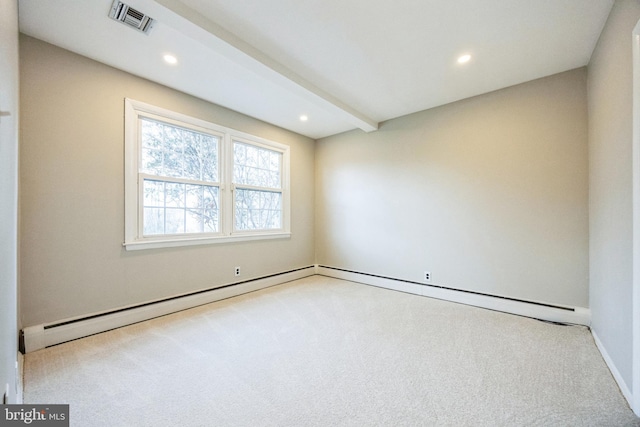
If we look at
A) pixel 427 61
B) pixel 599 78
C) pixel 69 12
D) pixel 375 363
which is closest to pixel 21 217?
pixel 69 12

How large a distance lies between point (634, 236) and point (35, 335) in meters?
4.39

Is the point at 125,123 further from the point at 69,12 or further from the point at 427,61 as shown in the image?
the point at 427,61

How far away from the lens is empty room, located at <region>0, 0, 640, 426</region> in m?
1.56

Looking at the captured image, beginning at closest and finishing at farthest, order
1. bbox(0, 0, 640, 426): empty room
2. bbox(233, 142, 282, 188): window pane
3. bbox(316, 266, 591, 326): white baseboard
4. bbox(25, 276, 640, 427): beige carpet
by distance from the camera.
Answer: bbox(25, 276, 640, 427): beige carpet
bbox(0, 0, 640, 426): empty room
bbox(316, 266, 591, 326): white baseboard
bbox(233, 142, 282, 188): window pane

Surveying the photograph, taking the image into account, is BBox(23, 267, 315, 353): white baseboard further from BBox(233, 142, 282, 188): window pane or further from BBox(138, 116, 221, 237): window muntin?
BBox(233, 142, 282, 188): window pane

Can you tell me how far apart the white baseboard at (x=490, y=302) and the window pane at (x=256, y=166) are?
2.16 meters

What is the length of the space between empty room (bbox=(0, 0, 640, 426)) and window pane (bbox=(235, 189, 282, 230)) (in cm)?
5

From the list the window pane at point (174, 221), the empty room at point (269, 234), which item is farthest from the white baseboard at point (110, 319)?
the window pane at point (174, 221)

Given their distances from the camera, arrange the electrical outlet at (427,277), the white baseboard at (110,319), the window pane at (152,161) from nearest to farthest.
Answer: the white baseboard at (110,319) → the window pane at (152,161) → the electrical outlet at (427,277)

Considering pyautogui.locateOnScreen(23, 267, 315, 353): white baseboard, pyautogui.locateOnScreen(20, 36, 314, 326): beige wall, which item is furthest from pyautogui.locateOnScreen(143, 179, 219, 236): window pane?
pyautogui.locateOnScreen(23, 267, 315, 353): white baseboard

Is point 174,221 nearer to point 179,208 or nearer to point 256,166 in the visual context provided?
point 179,208

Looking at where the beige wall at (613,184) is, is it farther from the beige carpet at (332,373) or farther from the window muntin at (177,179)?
the window muntin at (177,179)

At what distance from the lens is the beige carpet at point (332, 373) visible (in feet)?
4.70

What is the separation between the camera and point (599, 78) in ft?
7.15
